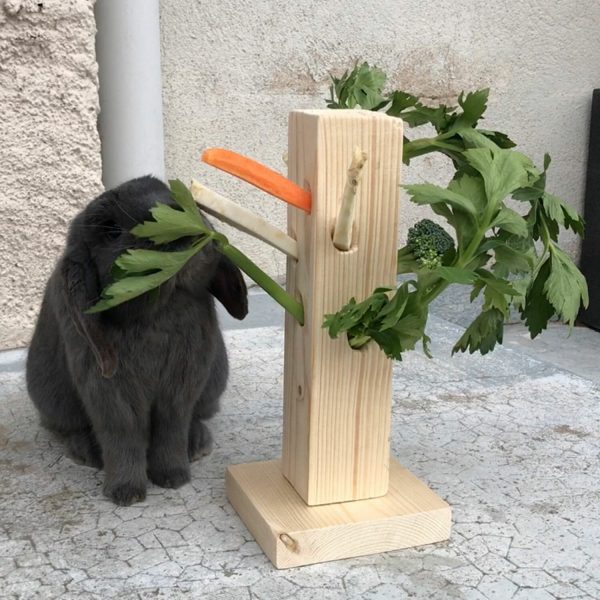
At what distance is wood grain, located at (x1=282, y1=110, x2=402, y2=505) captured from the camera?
171cm

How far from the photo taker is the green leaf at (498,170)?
1650 millimetres

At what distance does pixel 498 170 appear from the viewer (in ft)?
5.49

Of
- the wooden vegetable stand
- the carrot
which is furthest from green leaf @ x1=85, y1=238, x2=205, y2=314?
the wooden vegetable stand

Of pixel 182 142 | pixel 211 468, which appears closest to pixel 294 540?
pixel 211 468

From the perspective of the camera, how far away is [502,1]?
3707mm

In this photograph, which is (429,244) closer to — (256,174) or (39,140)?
(256,174)

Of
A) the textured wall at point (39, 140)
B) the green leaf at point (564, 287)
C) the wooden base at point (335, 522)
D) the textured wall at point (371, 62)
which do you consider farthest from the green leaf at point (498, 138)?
the textured wall at point (371, 62)

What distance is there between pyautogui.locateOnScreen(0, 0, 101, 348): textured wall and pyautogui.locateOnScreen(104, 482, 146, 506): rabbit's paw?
1.24 metres

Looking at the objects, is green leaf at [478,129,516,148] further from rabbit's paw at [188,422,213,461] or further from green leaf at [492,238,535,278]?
rabbit's paw at [188,422,213,461]

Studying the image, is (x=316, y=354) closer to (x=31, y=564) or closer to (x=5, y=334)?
(x=31, y=564)

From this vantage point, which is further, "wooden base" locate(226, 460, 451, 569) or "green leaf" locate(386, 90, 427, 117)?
"green leaf" locate(386, 90, 427, 117)

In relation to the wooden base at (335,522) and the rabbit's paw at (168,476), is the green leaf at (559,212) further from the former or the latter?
the rabbit's paw at (168,476)

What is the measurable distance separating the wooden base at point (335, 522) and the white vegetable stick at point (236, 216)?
0.52 m

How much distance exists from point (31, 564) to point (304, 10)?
2.38m
